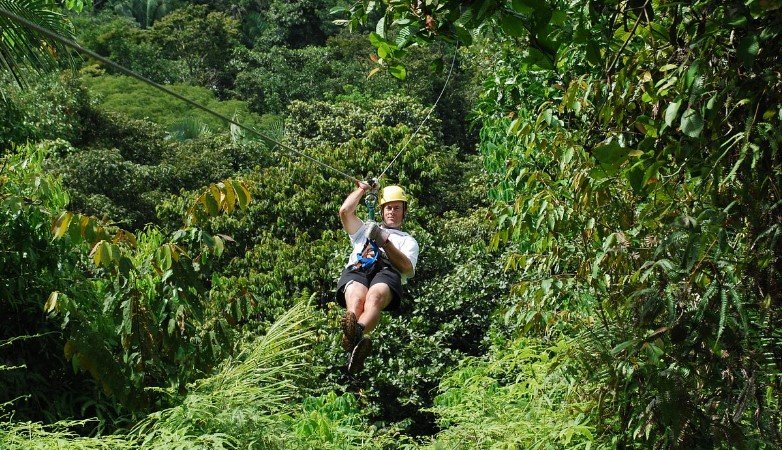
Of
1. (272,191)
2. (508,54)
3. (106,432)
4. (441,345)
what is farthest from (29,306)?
(272,191)

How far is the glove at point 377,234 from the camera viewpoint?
16.6 ft

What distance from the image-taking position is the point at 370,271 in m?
5.67

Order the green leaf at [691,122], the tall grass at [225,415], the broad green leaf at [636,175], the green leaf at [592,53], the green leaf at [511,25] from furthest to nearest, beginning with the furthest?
the tall grass at [225,415], the broad green leaf at [636,175], the green leaf at [592,53], the green leaf at [511,25], the green leaf at [691,122]

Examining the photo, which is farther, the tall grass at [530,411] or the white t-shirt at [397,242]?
the white t-shirt at [397,242]

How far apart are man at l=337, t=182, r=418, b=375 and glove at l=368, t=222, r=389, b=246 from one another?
0.11m

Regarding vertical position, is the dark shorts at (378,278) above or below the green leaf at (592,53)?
below

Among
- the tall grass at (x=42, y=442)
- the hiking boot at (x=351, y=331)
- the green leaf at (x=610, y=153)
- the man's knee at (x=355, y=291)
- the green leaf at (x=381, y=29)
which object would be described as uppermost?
the green leaf at (x=381, y=29)

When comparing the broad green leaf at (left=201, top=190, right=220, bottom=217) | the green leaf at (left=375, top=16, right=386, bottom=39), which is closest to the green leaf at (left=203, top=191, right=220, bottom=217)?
the broad green leaf at (left=201, top=190, right=220, bottom=217)

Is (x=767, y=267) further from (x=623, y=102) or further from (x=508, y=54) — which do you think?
(x=508, y=54)

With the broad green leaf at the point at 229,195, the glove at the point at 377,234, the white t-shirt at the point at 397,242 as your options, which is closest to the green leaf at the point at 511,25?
the glove at the point at 377,234

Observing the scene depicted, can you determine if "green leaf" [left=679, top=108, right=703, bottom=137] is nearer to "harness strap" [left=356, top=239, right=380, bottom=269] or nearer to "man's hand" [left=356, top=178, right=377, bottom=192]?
"man's hand" [left=356, top=178, right=377, bottom=192]

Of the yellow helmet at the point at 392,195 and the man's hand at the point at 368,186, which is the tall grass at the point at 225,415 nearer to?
the yellow helmet at the point at 392,195

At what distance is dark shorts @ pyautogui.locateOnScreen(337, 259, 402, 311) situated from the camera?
5.57 metres

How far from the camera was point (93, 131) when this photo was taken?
69.1 ft
